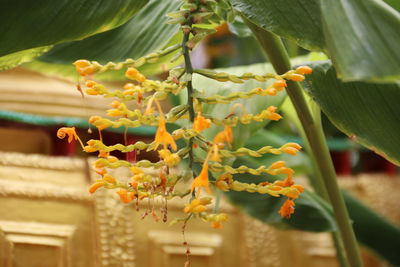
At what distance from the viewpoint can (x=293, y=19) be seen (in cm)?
62

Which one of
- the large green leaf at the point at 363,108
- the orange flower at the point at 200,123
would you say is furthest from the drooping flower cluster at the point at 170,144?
the large green leaf at the point at 363,108

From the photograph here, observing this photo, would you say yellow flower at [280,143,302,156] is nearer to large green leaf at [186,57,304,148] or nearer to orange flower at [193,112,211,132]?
orange flower at [193,112,211,132]

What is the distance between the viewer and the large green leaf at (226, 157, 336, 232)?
97 cm

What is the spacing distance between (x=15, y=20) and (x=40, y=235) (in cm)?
44

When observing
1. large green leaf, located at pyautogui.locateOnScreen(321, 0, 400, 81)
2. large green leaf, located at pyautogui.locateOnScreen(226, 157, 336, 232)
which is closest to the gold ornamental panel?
large green leaf, located at pyautogui.locateOnScreen(226, 157, 336, 232)

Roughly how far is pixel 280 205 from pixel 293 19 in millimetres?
448

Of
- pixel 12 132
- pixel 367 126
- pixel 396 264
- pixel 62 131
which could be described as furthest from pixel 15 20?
pixel 396 264

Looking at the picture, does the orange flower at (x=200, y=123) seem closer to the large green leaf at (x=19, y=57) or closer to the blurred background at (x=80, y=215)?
the large green leaf at (x=19, y=57)

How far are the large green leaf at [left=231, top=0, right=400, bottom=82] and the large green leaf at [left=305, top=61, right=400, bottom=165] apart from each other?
12 cm

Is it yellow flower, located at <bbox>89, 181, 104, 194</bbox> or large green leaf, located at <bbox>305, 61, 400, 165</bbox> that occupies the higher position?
large green leaf, located at <bbox>305, 61, 400, 165</bbox>

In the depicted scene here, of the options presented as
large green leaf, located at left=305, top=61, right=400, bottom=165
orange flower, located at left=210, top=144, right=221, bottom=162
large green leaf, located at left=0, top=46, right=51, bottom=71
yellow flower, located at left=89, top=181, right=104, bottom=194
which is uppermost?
large green leaf, located at left=0, top=46, right=51, bottom=71

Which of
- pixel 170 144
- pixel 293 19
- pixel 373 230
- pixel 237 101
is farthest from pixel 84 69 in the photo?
pixel 373 230

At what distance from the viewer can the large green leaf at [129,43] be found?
0.84 metres

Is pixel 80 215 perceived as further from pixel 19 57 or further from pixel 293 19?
pixel 293 19
